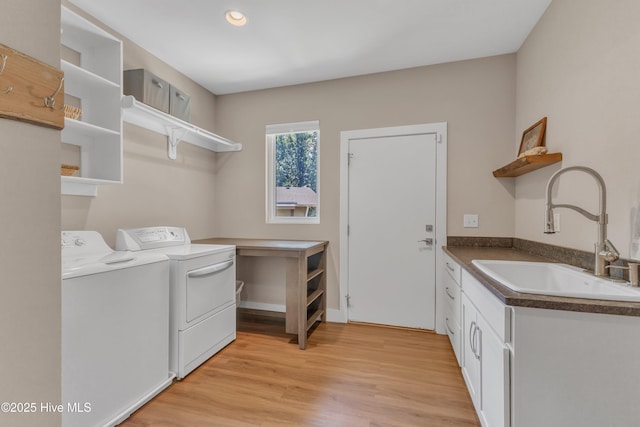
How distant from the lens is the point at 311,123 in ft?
10.2

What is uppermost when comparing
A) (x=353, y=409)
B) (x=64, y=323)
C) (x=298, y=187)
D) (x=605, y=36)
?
(x=605, y=36)

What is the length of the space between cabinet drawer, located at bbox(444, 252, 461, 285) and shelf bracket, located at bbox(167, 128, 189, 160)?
8.68 ft

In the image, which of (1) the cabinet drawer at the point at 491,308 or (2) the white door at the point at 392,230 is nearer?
(1) the cabinet drawer at the point at 491,308

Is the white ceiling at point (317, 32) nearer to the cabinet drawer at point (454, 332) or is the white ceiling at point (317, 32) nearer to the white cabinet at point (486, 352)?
the white cabinet at point (486, 352)

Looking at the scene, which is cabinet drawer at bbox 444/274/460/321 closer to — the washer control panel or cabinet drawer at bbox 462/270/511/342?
cabinet drawer at bbox 462/270/511/342

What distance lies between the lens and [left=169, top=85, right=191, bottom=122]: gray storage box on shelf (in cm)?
244

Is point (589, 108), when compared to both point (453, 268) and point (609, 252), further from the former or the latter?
point (453, 268)

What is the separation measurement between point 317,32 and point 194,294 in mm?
2216

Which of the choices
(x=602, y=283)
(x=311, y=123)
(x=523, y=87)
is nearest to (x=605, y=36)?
(x=523, y=87)

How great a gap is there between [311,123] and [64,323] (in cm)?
258

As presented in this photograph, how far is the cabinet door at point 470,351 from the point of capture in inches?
60.7

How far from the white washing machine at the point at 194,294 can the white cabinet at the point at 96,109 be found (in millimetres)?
462

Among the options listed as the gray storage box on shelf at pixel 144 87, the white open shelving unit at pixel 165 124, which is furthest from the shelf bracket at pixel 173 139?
the gray storage box on shelf at pixel 144 87

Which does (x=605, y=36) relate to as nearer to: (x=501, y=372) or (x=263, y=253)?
(x=501, y=372)
